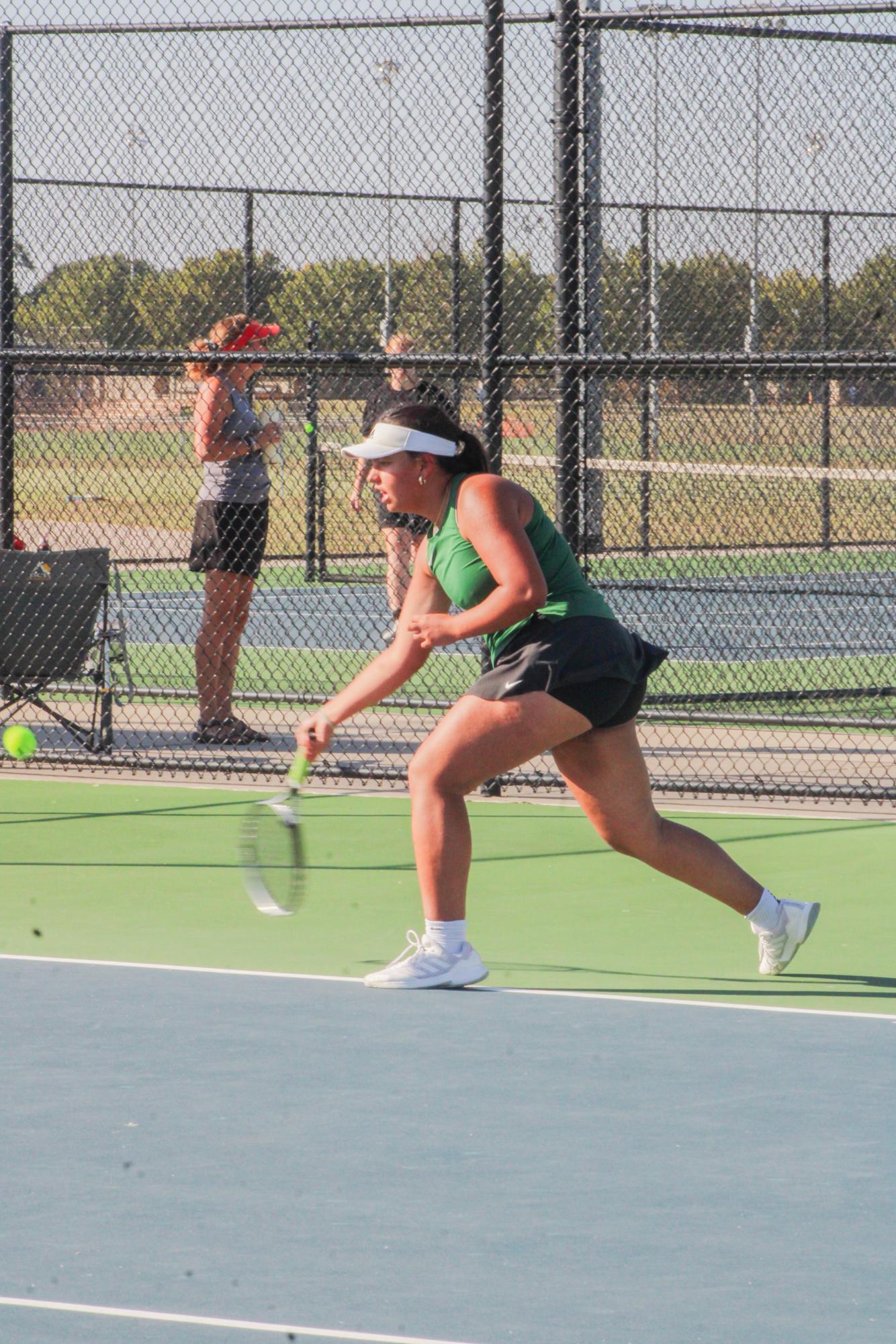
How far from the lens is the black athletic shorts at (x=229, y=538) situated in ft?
33.6

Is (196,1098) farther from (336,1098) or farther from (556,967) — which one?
(556,967)

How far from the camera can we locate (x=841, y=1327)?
3.60 m

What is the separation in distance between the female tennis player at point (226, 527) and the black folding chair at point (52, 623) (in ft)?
1.56

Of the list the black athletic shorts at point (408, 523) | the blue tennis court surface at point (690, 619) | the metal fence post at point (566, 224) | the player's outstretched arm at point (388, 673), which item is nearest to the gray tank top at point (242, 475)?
the black athletic shorts at point (408, 523)

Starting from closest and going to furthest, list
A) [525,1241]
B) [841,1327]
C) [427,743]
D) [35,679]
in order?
1. [841,1327]
2. [525,1241]
3. [427,743]
4. [35,679]

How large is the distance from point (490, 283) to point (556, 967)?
3484mm

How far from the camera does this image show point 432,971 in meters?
5.98

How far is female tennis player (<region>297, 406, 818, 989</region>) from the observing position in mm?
5789

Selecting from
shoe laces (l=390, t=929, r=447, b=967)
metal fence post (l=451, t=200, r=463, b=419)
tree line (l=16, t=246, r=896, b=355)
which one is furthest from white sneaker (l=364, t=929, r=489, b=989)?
metal fence post (l=451, t=200, r=463, b=419)

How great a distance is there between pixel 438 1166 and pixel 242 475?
20.4 feet

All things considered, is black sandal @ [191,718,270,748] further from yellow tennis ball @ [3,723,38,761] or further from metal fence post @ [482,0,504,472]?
metal fence post @ [482,0,504,472]

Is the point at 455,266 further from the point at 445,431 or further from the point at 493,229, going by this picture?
the point at 445,431

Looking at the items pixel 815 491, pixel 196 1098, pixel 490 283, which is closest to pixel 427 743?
pixel 196 1098

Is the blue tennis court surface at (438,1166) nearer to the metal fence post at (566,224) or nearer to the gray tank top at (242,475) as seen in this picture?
the metal fence post at (566,224)
